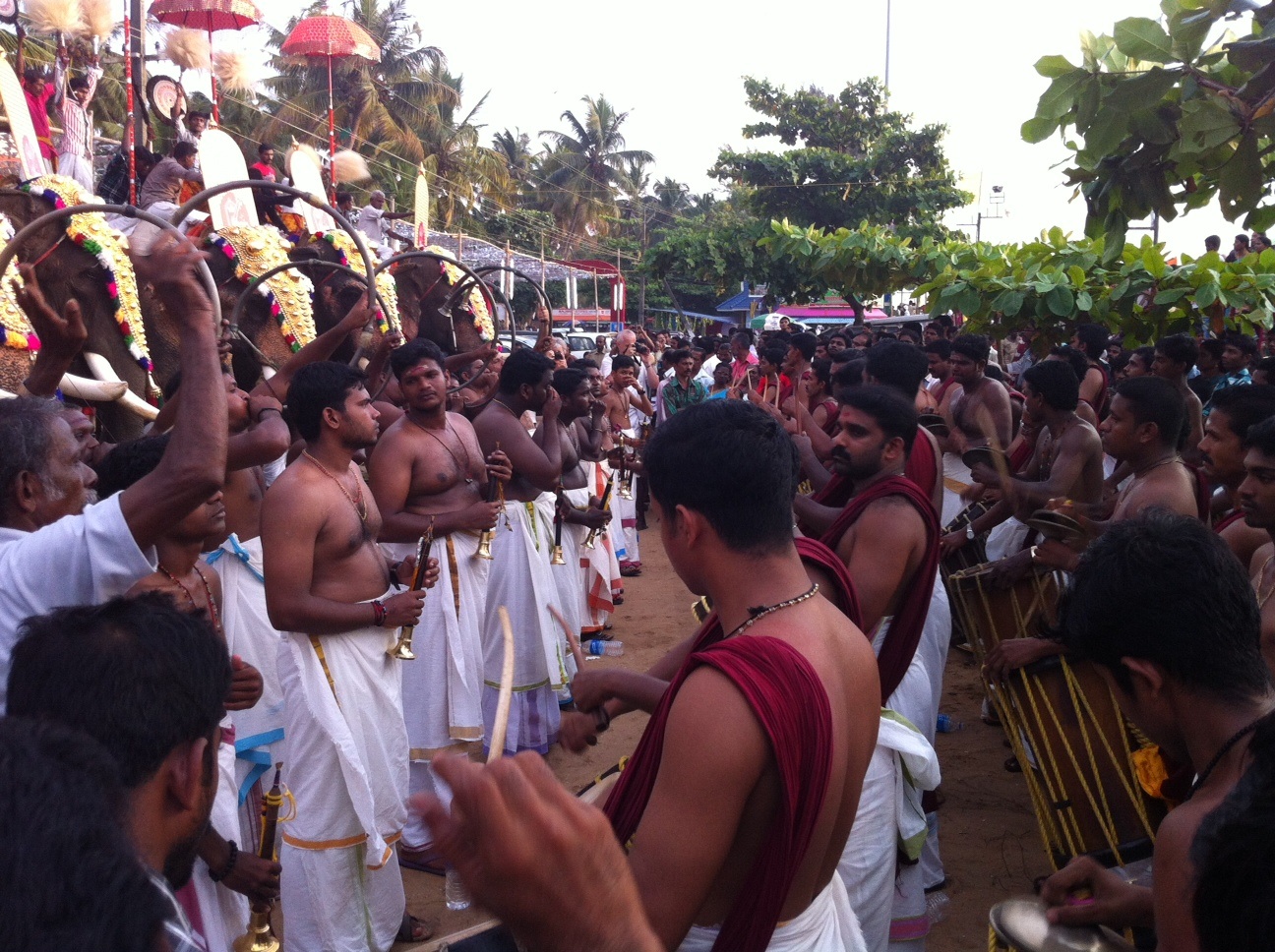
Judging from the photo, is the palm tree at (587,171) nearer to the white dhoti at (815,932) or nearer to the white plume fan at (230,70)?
the white plume fan at (230,70)

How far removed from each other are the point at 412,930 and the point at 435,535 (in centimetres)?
178

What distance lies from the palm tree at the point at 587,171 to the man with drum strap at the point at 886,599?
48.4 metres

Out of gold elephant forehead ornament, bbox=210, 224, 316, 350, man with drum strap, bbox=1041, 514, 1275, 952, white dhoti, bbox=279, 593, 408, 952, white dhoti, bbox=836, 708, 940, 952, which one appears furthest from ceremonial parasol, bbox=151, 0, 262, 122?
man with drum strap, bbox=1041, 514, 1275, 952

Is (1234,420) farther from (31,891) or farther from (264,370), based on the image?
(264,370)

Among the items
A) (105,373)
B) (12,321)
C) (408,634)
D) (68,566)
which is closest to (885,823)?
(408,634)

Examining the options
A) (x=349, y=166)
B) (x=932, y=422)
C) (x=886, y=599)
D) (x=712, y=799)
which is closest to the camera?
(x=712, y=799)

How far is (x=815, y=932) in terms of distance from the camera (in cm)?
221

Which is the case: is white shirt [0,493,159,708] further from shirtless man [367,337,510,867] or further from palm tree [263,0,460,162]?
palm tree [263,0,460,162]

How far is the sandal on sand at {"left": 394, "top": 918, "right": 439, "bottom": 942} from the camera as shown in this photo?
422 centimetres

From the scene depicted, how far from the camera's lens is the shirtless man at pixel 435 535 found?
16.5 feet

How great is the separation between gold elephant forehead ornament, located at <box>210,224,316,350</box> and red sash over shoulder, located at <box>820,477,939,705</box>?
659cm

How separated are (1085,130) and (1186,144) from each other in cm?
41

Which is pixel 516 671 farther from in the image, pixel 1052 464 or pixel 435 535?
pixel 1052 464

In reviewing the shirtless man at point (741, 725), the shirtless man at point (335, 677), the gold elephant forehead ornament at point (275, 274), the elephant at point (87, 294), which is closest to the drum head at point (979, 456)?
the shirtless man at point (335, 677)
